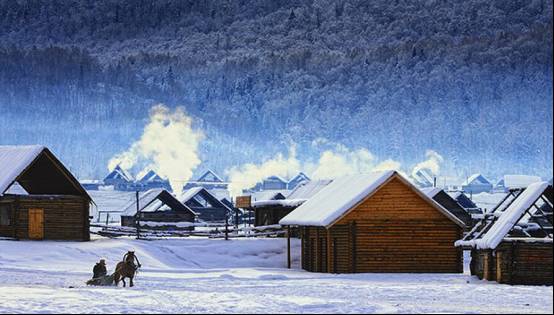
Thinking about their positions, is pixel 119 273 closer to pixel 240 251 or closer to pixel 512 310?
pixel 512 310

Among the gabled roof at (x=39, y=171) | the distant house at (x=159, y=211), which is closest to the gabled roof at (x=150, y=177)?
the distant house at (x=159, y=211)

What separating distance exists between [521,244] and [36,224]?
27.5 metres

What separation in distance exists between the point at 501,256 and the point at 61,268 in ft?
61.9

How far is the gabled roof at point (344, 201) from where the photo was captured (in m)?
47.1

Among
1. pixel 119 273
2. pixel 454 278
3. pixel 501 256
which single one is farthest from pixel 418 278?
pixel 119 273

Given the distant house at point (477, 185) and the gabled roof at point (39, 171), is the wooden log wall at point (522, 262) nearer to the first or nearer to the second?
the gabled roof at point (39, 171)

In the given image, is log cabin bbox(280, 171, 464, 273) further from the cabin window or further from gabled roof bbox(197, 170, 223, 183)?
gabled roof bbox(197, 170, 223, 183)

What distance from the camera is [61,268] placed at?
1842 inches

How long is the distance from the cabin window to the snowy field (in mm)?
3208

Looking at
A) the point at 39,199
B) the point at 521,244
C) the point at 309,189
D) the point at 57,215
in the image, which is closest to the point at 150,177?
the point at 309,189

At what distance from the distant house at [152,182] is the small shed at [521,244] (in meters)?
128

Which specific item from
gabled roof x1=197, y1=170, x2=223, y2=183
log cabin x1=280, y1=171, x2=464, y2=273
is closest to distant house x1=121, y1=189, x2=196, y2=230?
log cabin x1=280, y1=171, x2=464, y2=273

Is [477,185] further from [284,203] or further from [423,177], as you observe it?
[284,203]

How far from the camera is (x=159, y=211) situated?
3209 inches
